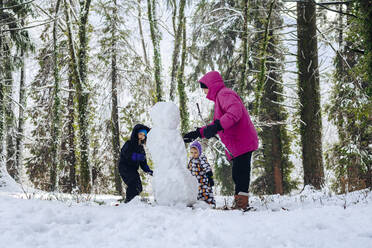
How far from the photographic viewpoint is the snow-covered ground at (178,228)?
2398 millimetres

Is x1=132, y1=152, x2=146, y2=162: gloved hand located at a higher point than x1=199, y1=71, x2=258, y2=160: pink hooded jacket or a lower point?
lower

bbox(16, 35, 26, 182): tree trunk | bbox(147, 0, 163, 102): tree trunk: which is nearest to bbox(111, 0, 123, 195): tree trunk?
bbox(16, 35, 26, 182): tree trunk

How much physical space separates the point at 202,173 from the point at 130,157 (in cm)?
151

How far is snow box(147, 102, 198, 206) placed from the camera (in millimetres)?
3826

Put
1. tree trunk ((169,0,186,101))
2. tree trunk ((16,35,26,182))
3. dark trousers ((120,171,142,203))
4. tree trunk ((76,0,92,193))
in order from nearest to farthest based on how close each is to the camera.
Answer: dark trousers ((120,171,142,203)) → tree trunk ((76,0,92,193)) → tree trunk ((169,0,186,101)) → tree trunk ((16,35,26,182))

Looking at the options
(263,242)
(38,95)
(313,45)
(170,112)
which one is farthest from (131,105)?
(263,242)

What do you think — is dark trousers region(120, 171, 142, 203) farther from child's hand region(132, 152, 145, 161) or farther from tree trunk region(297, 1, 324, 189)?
tree trunk region(297, 1, 324, 189)

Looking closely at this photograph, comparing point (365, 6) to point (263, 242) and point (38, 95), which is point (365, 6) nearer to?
point (263, 242)

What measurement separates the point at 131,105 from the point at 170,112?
397 inches

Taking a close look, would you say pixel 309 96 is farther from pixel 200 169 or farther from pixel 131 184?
pixel 131 184

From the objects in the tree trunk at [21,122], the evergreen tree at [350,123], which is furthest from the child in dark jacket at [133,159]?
the tree trunk at [21,122]

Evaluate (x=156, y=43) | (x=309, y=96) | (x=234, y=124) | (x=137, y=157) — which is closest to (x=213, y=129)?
(x=234, y=124)

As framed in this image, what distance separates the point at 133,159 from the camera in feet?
17.4

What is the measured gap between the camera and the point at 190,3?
1084cm
